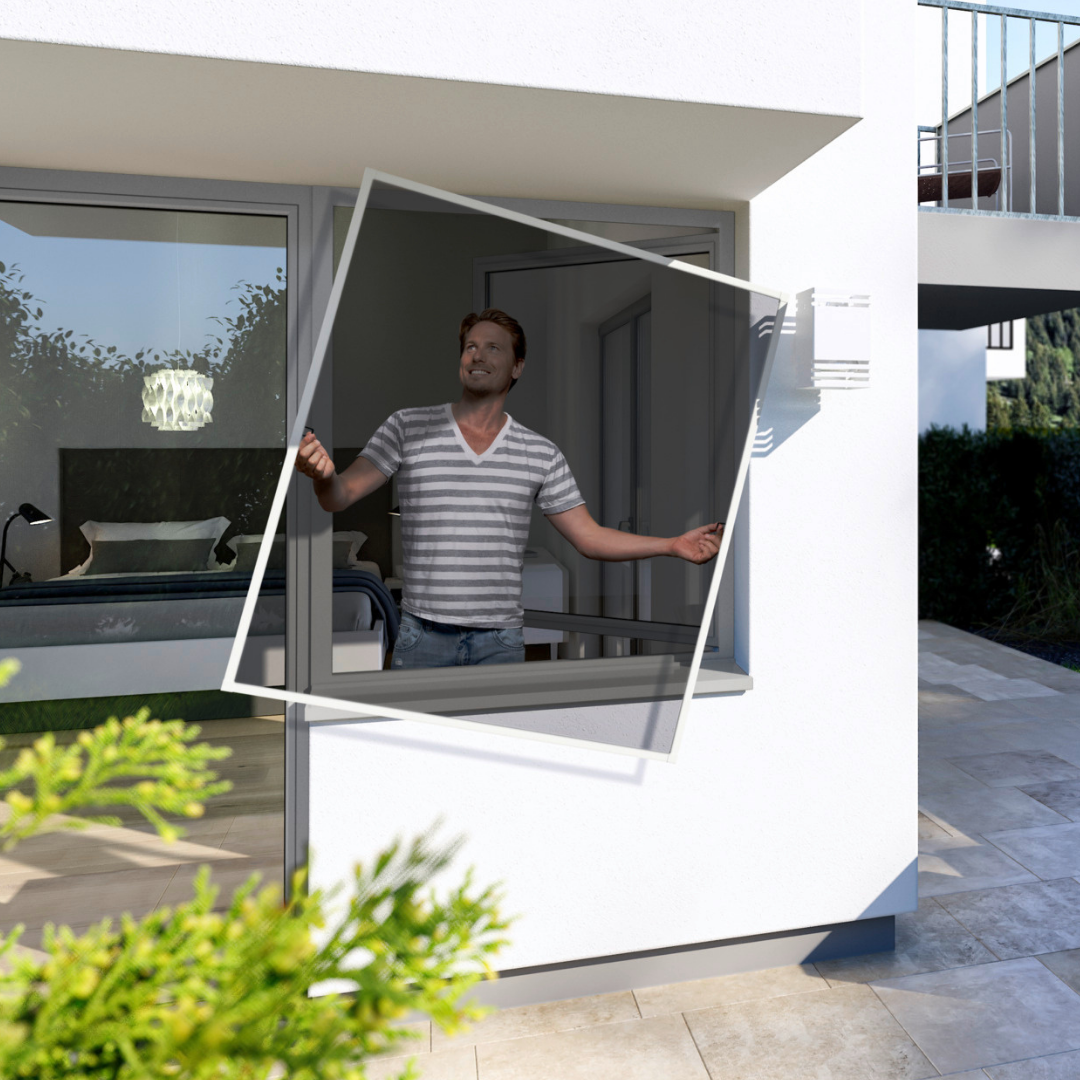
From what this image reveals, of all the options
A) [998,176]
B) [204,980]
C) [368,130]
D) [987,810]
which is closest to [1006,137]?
[998,176]

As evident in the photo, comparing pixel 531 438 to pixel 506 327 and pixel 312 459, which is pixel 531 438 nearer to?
pixel 506 327

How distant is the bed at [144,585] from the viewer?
509 centimetres

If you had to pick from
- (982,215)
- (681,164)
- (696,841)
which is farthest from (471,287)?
(982,215)

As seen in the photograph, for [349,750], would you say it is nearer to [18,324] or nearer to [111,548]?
[111,548]

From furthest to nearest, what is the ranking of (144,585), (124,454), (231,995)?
1. (124,454)
2. (144,585)
3. (231,995)

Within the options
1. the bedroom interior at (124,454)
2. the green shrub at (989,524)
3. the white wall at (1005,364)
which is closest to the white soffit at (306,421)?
the bedroom interior at (124,454)

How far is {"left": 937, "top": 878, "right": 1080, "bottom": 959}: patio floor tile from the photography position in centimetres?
273

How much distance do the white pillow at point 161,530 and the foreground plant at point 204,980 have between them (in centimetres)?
542

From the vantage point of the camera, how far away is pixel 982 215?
5195 mm

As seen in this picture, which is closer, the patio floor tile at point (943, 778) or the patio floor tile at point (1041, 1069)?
the patio floor tile at point (1041, 1069)

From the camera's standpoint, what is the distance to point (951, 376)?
38.0ft

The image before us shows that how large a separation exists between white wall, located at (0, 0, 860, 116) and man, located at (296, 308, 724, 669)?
883 millimetres

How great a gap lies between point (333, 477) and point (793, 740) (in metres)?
1.51

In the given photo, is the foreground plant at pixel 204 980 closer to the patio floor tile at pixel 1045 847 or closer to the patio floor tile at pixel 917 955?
the patio floor tile at pixel 917 955
